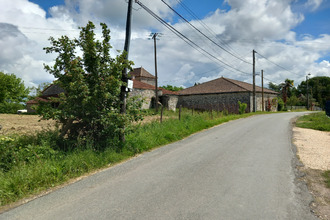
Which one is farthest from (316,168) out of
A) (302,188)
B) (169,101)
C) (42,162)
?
(169,101)

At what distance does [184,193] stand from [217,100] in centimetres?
3146

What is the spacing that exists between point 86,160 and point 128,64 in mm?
3291

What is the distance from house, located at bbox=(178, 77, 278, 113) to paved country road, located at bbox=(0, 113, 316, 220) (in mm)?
24365

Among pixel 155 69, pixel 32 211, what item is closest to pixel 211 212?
pixel 32 211

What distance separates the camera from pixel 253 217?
321 centimetres

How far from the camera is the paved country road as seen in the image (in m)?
3.39

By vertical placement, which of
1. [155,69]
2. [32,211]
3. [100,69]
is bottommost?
A: [32,211]

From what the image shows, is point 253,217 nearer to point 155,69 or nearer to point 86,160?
point 86,160

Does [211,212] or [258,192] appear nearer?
[211,212]

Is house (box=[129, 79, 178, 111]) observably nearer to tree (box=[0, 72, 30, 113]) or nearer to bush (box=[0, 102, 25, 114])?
bush (box=[0, 102, 25, 114])

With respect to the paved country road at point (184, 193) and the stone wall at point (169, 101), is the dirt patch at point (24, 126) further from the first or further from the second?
the stone wall at point (169, 101)

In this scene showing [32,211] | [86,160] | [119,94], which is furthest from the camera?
[119,94]

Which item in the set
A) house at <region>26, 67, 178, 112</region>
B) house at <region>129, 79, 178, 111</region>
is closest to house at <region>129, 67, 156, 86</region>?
house at <region>26, 67, 178, 112</region>

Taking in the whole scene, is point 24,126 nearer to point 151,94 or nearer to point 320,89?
point 151,94
